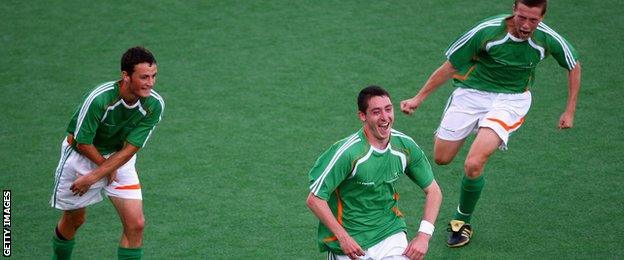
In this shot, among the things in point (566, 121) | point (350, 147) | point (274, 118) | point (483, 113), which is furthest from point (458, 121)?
point (274, 118)

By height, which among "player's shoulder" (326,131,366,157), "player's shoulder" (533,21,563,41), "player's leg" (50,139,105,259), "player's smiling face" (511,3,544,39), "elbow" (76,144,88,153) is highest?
"player's smiling face" (511,3,544,39)

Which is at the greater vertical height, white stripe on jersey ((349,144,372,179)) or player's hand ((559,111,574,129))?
white stripe on jersey ((349,144,372,179))

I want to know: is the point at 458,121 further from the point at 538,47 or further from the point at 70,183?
the point at 70,183

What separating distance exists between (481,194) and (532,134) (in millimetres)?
1213

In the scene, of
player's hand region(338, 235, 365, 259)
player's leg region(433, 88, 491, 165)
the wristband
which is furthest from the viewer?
player's leg region(433, 88, 491, 165)

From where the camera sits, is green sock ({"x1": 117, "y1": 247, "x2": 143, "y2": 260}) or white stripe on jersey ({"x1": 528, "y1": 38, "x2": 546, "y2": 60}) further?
white stripe on jersey ({"x1": 528, "y1": 38, "x2": 546, "y2": 60})

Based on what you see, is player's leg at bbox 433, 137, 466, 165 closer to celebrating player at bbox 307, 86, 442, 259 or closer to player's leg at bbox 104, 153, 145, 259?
celebrating player at bbox 307, 86, 442, 259

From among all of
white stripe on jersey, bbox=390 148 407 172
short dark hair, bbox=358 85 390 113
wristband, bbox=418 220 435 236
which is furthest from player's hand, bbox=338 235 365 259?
short dark hair, bbox=358 85 390 113

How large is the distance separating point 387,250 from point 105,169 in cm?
200

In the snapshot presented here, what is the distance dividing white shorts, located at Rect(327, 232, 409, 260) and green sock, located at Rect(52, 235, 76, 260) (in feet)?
7.02

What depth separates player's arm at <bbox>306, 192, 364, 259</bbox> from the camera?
5703 millimetres

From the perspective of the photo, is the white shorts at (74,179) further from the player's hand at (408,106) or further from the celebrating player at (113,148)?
the player's hand at (408,106)

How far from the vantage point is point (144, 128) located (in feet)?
21.7

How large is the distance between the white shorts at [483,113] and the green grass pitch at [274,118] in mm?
792
